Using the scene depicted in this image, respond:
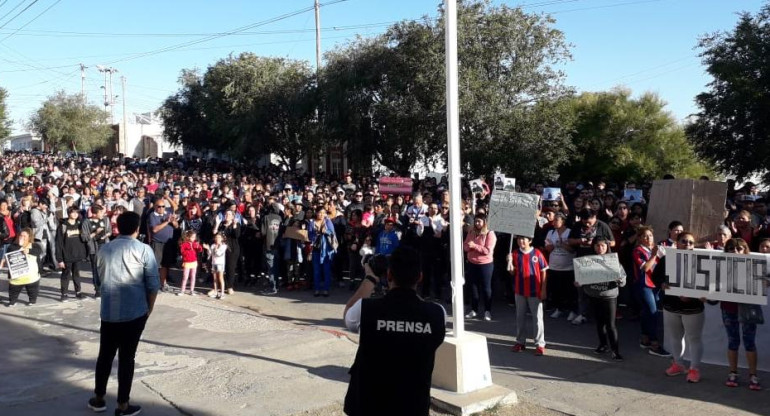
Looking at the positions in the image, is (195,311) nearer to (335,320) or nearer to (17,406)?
(335,320)

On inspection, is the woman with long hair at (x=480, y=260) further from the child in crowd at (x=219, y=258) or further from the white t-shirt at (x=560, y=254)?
the child in crowd at (x=219, y=258)

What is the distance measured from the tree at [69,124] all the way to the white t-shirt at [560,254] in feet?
208

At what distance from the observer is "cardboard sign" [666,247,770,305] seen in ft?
19.9

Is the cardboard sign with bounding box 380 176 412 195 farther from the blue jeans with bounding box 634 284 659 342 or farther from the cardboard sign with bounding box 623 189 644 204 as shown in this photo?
the blue jeans with bounding box 634 284 659 342

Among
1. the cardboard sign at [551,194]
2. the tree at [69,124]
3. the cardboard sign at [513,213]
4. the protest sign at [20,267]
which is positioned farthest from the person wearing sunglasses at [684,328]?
the tree at [69,124]

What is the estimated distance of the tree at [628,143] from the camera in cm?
2622

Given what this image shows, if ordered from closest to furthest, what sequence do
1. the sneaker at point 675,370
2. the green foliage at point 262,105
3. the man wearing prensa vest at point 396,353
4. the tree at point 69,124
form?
1. the man wearing prensa vest at point 396,353
2. the sneaker at point 675,370
3. the green foliage at point 262,105
4. the tree at point 69,124

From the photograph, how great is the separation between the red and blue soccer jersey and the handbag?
7.09 feet

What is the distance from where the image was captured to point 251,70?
30078 millimetres

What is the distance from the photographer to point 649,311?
24.6 ft

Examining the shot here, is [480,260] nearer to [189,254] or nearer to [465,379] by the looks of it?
[465,379]

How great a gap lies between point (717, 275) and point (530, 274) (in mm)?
2055

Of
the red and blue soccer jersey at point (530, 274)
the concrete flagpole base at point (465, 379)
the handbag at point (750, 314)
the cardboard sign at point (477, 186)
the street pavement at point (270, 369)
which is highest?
the cardboard sign at point (477, 186)

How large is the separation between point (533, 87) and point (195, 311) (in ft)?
46.0
